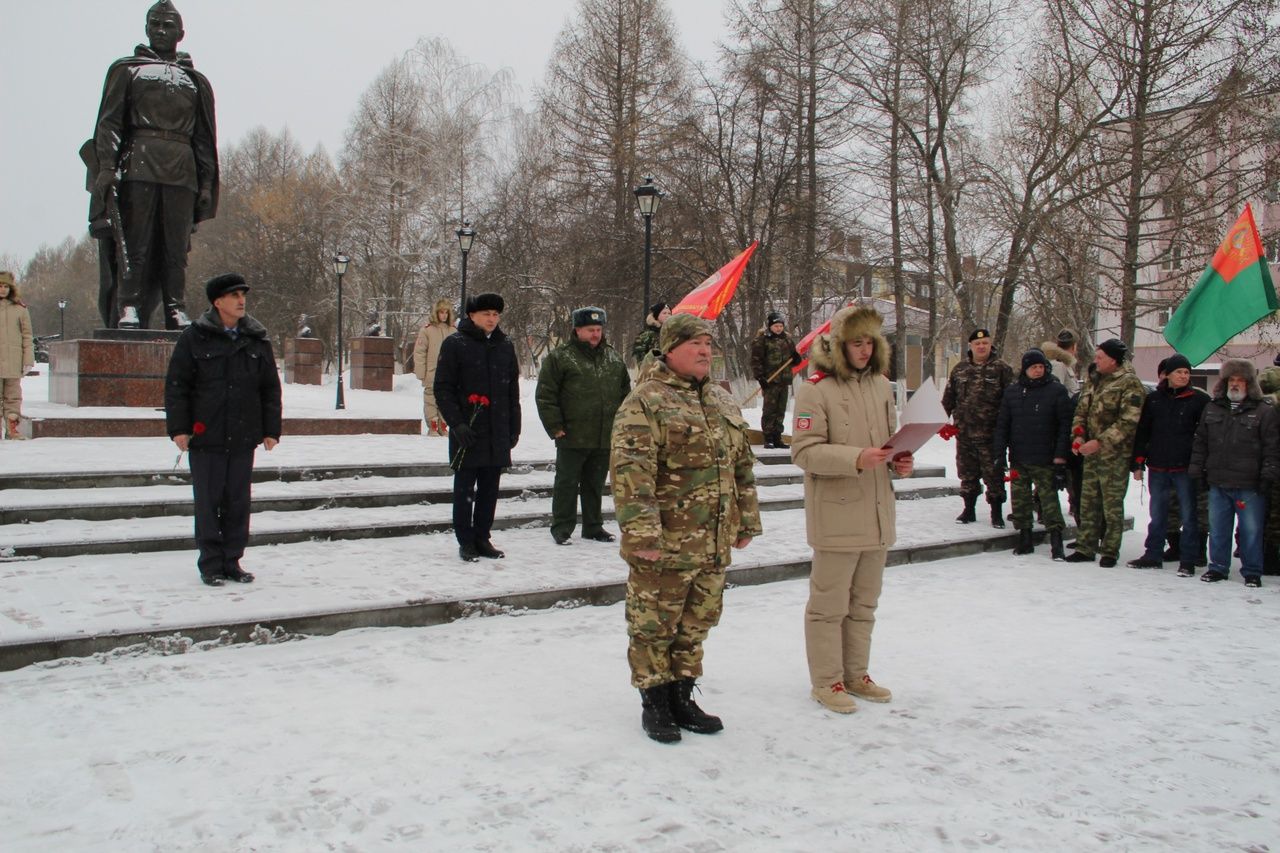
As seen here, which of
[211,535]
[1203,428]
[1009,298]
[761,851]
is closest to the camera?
[761,851]

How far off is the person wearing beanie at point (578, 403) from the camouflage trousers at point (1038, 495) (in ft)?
12.8

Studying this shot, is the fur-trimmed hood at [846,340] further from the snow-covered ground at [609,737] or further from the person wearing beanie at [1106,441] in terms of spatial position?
the person wearing beanie at [1106,441]

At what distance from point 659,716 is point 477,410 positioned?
142 inches

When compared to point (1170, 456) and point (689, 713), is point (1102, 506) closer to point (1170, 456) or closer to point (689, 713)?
point (1170, 456)

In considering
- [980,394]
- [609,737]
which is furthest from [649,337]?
[609,737]

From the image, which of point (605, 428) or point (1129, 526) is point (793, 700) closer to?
point (605, 428)

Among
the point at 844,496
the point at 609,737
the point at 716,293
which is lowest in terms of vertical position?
the point at 609,737

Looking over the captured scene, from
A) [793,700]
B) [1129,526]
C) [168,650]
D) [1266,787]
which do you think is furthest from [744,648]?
[1129,526]

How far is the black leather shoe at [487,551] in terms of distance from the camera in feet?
23.1

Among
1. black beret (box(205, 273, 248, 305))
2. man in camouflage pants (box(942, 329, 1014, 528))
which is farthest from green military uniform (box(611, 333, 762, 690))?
man in camouflage pants (box(942, 329, 1014, 528))

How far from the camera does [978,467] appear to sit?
9.37 m

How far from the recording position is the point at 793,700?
4.40m

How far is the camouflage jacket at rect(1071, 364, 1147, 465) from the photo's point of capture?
7.84m

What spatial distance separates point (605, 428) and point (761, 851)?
487cm
